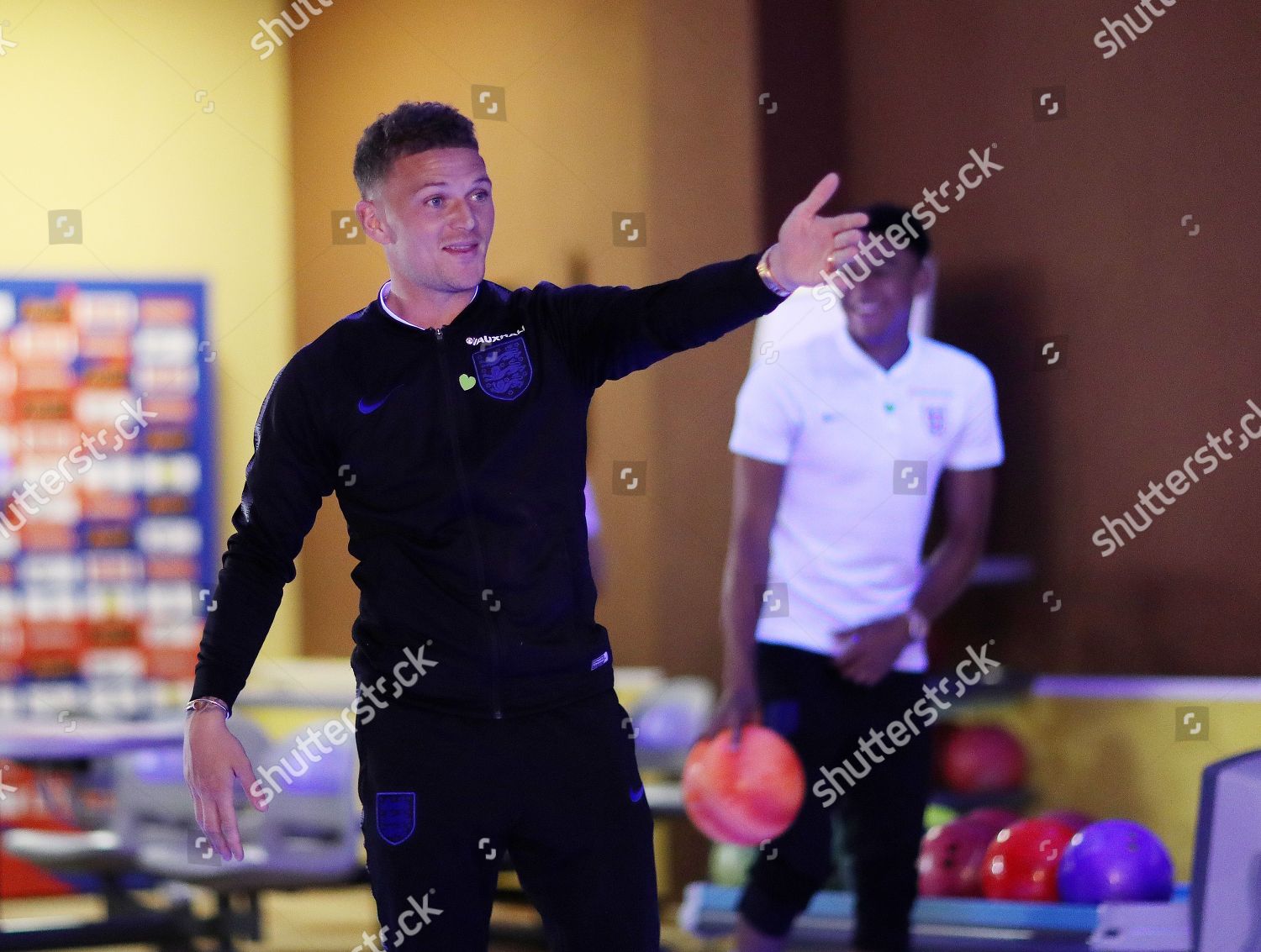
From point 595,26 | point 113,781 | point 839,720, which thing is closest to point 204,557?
point 113,781

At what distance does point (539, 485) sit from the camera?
175 cm

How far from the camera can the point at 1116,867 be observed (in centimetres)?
340

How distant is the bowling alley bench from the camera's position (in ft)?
10.9

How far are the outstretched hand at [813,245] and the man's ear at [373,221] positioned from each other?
519 mm

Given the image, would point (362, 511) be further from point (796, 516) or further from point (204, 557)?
point (204, 557)

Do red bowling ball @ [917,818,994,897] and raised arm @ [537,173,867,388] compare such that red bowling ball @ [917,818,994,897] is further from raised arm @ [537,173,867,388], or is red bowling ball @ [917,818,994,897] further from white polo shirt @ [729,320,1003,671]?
raised arm @ [537,173,867,388]

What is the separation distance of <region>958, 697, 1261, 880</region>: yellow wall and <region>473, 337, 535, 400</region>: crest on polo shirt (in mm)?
2561

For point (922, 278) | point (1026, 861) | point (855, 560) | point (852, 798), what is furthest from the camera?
point (1026, 861)

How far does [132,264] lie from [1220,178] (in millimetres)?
3035

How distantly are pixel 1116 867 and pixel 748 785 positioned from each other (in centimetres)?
96

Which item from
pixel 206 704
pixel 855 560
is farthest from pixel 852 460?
pixel 206 704

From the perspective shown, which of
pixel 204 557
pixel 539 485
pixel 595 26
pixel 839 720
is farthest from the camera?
pixel 204 557

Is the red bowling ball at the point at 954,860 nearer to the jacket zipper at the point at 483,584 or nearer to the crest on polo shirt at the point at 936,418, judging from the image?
the crest on polo shirt at the point at 936,418

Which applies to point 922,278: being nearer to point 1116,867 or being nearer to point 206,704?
point 1116,867
